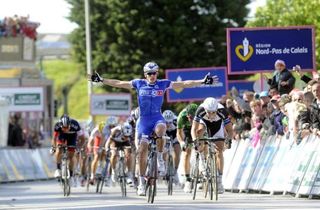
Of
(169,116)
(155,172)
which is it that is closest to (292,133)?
(155,172)

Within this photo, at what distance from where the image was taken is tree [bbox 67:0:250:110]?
5912cm

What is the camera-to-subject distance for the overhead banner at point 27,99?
49.7 meters

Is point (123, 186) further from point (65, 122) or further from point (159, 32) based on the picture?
point (159, 32)

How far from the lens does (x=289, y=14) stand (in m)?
47.6

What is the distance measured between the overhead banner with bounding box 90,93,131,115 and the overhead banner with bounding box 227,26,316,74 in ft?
55.8

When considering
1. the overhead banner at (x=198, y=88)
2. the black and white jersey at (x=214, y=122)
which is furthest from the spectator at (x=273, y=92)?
the overhead banner at (x=198, y=88)

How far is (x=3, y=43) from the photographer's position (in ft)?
244

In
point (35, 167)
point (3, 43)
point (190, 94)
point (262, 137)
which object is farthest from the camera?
point (3, 43)

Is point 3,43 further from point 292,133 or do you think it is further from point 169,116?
point 292,133

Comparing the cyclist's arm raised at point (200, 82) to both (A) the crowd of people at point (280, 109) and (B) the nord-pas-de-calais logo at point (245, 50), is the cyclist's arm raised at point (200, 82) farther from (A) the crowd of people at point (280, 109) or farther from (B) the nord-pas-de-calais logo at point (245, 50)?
(B) the nord-pas-de-calais logo at point (245, 50)

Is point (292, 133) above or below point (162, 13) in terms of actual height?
below

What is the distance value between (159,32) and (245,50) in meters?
30.4

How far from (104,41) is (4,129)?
41.3 feet

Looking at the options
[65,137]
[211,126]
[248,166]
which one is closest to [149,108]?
[211,126]
